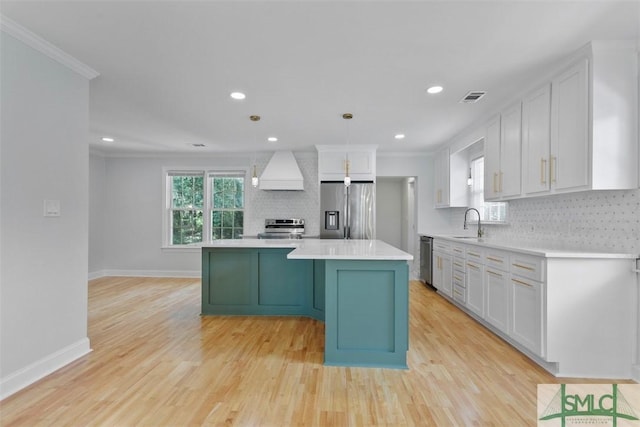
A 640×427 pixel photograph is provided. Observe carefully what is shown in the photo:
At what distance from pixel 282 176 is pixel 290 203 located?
658 mm

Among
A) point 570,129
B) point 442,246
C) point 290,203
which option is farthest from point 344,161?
point 570,129

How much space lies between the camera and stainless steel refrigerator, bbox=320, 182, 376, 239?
550 cm

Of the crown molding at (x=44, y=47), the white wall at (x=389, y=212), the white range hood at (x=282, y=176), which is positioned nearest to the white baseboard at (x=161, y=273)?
the white range hood at (x=282, y=176)

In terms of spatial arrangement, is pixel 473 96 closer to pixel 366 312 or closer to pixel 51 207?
pixel 366 312

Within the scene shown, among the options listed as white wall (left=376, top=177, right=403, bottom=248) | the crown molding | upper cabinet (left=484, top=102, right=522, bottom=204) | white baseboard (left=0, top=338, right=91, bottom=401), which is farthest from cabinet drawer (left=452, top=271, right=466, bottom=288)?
the crown molding

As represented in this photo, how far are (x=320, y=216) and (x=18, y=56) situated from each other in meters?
4.18

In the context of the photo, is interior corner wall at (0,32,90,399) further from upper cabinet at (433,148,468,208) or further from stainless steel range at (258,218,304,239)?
upper cabinet at (433,148,468,208)

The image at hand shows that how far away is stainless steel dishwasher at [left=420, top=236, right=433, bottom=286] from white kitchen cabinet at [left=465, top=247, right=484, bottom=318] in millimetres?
1449

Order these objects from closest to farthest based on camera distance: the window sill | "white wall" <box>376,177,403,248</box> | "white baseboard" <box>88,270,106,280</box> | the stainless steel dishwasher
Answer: the stainless steel dishwasher, "white baseboard" <box>88,270,106,280</box>, the window sill, "white wall" <box>376,177,403,248</box>

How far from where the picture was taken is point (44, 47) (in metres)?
2.31

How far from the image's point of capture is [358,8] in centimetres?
189

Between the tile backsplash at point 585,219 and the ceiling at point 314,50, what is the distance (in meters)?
1.18

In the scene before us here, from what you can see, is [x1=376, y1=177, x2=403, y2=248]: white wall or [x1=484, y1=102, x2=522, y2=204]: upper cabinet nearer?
[x1=484, y1=102, x2=522, y2=204]: upper cabinet

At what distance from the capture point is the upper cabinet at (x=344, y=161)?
550 cm
